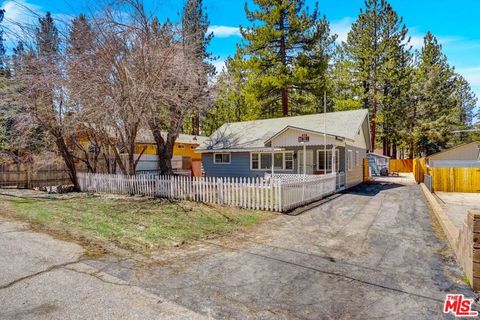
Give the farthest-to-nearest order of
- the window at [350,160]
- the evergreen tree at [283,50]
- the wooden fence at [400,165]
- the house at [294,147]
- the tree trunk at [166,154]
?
the wooden fence at [400,165] → the evergreen tree at [283,50] → the window at [350,160] → the house at [294,147] → the tree trunk at [166,154]

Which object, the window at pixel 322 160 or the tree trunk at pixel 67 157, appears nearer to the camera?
the tree trunk at pixel 67 157

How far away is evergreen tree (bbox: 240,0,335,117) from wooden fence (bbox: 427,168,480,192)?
12551 mm

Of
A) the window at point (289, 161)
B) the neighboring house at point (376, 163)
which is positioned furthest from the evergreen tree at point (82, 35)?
the neighboring house at point (376, 163)

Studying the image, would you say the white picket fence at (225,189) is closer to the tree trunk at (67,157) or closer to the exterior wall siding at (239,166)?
the tree trunk at (67,157)

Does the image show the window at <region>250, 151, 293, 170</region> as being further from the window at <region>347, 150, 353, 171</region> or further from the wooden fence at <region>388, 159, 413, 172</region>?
the wooden fence at <region>388, 159, 413, 172</region>

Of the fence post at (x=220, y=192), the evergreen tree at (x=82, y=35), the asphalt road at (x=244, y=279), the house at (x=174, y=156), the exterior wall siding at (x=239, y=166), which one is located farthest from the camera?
the exterior wall siding at (x=239, y=166)

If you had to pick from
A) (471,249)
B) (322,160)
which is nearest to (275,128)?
(322,160)

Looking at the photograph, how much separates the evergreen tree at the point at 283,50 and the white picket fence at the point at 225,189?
13709 millimetres

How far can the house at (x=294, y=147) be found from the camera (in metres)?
17.4

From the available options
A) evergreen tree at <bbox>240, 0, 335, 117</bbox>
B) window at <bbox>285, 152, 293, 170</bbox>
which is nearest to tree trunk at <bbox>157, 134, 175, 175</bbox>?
window at <bbox>285, 152, 293, 170</bbox>

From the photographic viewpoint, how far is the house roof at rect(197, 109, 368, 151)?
61.4ft

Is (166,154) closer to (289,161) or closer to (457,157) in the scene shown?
(289,161)

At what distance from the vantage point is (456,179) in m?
17.2

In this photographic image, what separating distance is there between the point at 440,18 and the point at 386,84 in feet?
57.1
